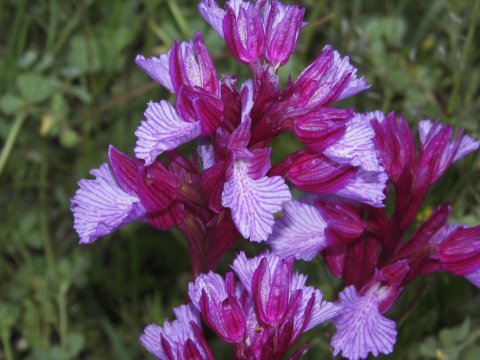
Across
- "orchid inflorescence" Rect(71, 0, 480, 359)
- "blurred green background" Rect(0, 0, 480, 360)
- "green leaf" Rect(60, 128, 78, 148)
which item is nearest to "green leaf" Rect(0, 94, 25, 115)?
"blurred green background" Rect(0, 0, 480, 360)

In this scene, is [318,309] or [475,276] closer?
[318,309]

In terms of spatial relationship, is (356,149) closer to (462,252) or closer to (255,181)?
(255,181)

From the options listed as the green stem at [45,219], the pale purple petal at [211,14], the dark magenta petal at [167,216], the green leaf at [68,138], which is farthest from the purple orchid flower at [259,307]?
the green leaf at [68,138]

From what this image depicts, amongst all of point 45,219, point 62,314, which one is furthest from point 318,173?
point 45,219

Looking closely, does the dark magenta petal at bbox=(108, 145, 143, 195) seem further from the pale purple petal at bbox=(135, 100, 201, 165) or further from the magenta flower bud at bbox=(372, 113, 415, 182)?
the magenta flower bud at bbox=(372, 113, 415, 182)

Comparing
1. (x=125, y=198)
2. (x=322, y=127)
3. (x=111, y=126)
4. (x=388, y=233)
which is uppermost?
(x=111, y=126)

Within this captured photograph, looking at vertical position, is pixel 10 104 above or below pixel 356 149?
above
